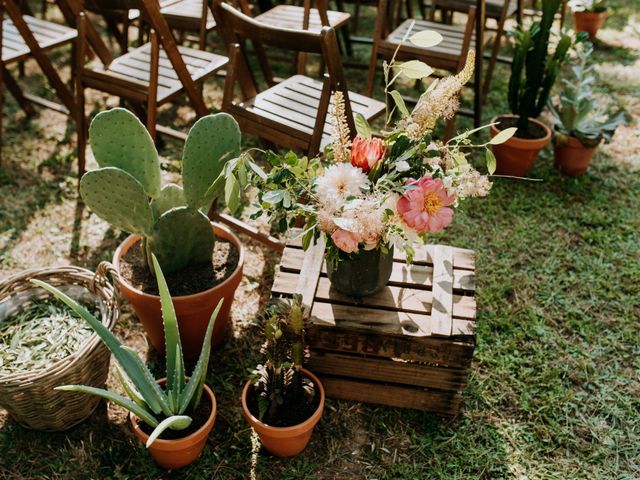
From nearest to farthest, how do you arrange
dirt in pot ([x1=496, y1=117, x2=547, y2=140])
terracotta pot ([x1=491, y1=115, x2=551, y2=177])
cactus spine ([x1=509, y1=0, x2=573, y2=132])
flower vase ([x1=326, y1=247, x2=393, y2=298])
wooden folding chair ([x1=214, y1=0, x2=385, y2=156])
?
flower vase ([x1=326, y1=247, x2=393, y2=298])
wooden folding chair ([x1=214, y1=0, x2=385, y2=156])
cactus spine ([x1=509, y1=0, x2=573, y2=132])
terracotta pot ([x1=491, y1=115, x2=551, y2=177])
dirt in pot ([x1=496, y1=117, x2=547, y2=140])

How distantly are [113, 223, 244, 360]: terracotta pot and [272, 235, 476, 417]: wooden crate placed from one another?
230 millimetres

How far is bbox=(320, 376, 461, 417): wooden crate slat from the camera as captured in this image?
6.21 feet

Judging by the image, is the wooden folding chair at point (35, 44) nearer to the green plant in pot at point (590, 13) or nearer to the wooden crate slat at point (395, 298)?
the wooden crate slat at point (395, 298)

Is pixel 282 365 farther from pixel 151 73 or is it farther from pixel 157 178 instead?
pixel 151 73

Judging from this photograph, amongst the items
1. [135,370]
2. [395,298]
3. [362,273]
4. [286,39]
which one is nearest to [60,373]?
[135,370]

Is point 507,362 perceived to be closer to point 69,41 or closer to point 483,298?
point 483,298

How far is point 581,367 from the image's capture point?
2.13 meters

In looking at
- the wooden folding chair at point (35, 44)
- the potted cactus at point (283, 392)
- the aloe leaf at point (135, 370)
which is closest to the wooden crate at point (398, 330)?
the potted cactus at point (283, 392)

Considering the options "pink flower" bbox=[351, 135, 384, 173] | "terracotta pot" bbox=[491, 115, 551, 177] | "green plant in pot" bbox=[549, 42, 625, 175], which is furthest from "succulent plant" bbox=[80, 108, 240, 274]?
"green plant in pot" bbox=[549, 42, 625, 175]

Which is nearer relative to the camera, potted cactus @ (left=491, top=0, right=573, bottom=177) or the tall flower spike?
the tall flower spike

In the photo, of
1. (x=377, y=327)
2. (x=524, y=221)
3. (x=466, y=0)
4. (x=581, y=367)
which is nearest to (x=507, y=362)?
(x=581, y=367)

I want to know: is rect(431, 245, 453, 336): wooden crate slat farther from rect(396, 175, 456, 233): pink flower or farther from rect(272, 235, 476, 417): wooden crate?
rect(396, 175, 456, 233): pink flower

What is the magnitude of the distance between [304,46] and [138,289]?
1.01 m

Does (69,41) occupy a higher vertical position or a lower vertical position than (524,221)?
higher
